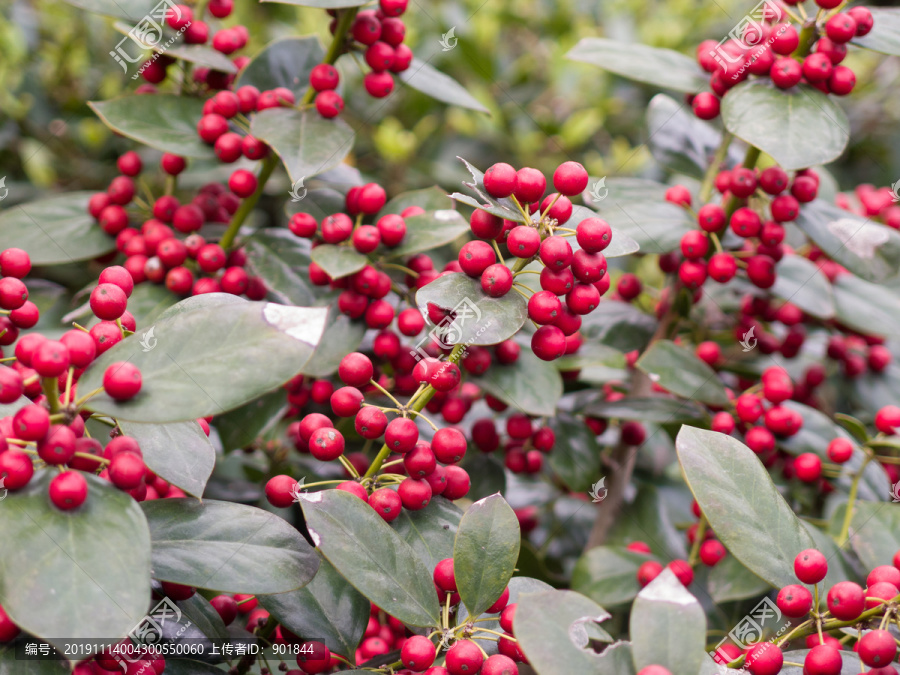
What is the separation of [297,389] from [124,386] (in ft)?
2.01

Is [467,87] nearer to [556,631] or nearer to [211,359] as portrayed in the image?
[211,359]

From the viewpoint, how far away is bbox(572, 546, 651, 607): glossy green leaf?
1350 mm

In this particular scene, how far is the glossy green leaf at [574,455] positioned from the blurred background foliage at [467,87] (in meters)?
0.97

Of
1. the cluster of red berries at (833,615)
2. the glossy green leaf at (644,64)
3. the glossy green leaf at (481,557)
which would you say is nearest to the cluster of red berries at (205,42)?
the glossy green leaf at (644,64)

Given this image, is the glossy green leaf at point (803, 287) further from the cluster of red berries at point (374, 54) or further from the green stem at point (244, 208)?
the green stem at point (244, 208)

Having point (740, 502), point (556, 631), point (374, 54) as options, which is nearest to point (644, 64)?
point (374, 54)

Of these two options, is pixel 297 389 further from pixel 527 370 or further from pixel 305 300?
pixel 527 370

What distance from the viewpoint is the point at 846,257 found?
4.73ft

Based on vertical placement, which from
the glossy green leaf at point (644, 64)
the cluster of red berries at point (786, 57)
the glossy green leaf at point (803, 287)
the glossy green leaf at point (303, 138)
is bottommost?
the glossy green leaf at point (803, 287)

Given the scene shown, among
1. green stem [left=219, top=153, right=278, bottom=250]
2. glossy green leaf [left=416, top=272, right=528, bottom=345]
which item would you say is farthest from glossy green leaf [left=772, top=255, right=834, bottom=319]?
green stem [left=219, top=153, right=278, bottom=250]

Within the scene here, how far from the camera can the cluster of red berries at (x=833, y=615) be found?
842 millimetres

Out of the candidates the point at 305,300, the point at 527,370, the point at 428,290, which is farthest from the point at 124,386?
the point at 527,370

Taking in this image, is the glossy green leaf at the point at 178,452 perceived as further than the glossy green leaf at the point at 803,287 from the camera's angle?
No

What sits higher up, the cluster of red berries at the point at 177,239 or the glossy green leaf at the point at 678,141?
the glossy green leaf at the point at 678,141
